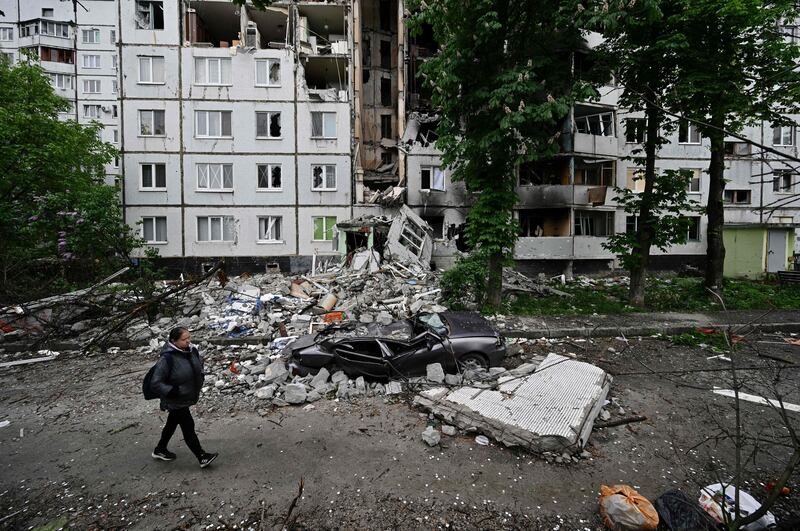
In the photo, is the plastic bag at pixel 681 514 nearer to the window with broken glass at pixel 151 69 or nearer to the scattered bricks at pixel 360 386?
the scattered bricks at pixel 360 386

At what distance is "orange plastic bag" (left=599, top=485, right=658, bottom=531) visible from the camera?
3.42 meters

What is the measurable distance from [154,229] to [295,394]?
19.4 m

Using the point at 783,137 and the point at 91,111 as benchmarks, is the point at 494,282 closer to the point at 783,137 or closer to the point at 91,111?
the point at 783,137

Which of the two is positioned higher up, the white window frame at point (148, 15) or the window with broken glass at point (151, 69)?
the white window frame at point (148, 15)

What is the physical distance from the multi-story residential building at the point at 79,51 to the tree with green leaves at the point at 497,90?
42135mm

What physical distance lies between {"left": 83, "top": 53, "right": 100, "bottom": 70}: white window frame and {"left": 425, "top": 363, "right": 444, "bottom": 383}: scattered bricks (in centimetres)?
5127

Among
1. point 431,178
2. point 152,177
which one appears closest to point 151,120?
point 152,177

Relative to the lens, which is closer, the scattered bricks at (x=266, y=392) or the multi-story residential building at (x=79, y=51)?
the scattered bricks at (x=266, y=392)

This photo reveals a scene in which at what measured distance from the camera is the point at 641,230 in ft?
38.7

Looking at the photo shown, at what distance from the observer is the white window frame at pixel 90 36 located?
38469 mm

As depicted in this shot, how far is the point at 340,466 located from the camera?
462cm

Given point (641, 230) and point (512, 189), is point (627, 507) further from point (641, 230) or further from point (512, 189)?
point (641, 230)

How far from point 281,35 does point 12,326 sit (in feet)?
72.0

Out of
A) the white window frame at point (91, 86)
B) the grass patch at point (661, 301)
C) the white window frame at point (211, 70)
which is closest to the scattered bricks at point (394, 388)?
the grass patch at point (661, 301)
